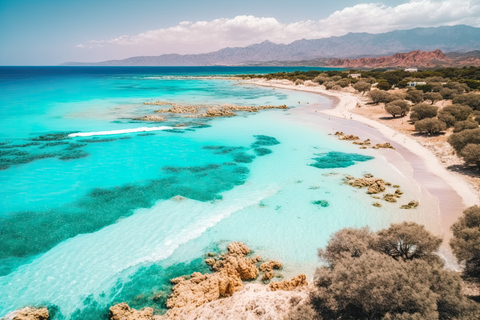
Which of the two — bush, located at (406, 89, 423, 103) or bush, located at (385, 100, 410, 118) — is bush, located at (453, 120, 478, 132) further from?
bush, located at (406, 89, 423, 103)

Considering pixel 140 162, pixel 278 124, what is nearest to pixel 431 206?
pixel 140 162

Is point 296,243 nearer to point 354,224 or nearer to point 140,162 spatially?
point 354,224

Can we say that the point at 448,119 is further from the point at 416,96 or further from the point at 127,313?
the point at 127,313

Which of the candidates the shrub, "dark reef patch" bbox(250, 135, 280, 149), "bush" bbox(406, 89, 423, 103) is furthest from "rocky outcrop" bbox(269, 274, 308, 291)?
the shrub

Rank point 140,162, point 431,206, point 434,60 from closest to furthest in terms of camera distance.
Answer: point 431,206
point 140,162
point 434,60

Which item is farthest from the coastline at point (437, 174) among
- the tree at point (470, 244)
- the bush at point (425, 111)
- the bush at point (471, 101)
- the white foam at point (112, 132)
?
the white foam at point (112, 132)

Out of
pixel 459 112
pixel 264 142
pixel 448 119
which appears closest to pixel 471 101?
pixel 459 112

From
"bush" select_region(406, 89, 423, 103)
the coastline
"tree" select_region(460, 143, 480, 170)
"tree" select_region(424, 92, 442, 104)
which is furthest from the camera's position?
"bush" select_region(406, 89, 423, 103)
